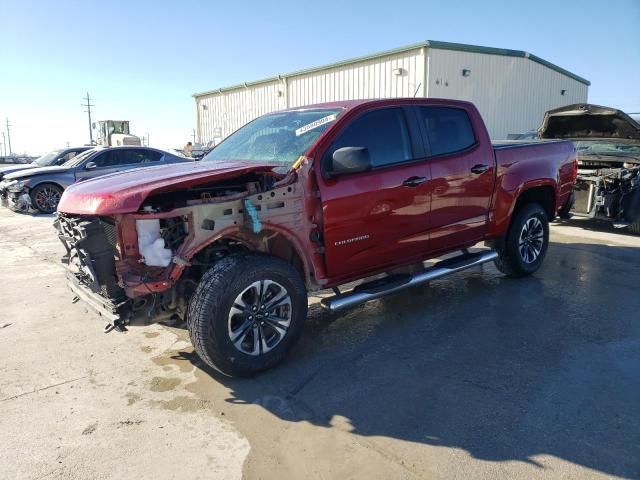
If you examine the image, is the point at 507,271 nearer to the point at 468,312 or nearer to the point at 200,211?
the point at 468,312

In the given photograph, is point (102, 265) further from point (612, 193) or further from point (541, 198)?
point (612, 193)

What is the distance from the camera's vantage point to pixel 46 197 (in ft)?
40.7

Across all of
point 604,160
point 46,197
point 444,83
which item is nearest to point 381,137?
point 604,160

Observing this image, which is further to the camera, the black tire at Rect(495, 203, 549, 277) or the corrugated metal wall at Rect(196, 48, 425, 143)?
the corrugated metal wall at Rect(196, 48, 425, 143)

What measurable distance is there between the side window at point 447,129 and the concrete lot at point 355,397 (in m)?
1.66

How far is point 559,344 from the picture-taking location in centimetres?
411

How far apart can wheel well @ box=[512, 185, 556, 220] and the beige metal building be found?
31.8 feet

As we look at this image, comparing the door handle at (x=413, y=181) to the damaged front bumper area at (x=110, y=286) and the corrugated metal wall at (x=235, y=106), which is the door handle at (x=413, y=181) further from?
the corrugated metal wall at (x=235, y=106)

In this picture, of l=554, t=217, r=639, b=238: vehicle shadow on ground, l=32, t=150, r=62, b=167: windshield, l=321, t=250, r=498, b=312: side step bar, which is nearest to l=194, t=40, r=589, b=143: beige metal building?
l=554, t=217, r=639, b=238: vehicle shadow on ground

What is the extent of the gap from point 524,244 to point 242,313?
392 centimetres

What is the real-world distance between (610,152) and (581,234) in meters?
1.67

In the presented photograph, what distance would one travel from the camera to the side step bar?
13.0ft

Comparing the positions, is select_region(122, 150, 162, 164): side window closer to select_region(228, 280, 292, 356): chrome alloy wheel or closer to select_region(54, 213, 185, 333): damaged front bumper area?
select_region(54, 213, 185, 333): damaged front bumper area

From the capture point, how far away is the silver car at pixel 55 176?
481 inches
